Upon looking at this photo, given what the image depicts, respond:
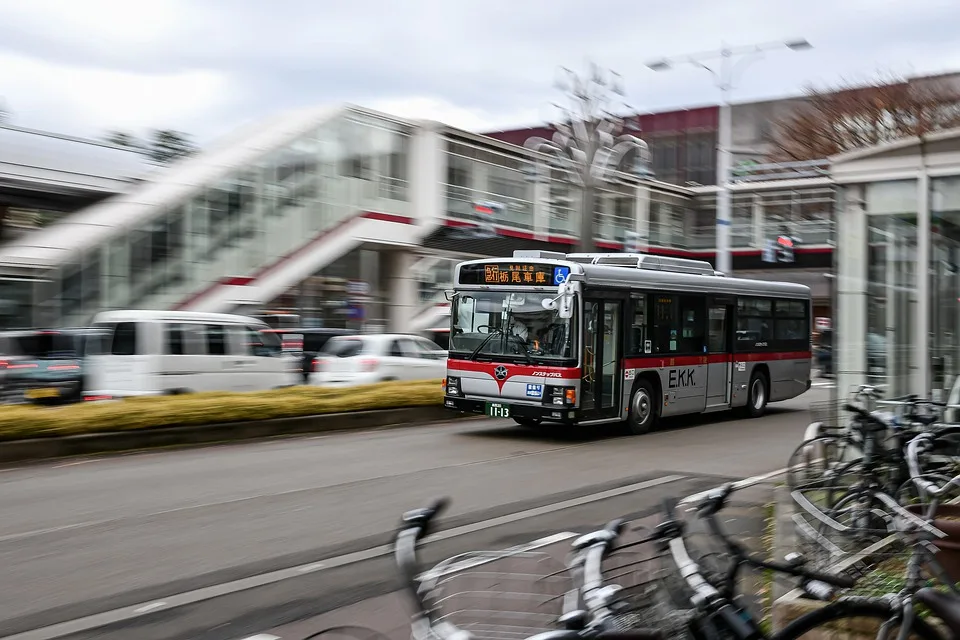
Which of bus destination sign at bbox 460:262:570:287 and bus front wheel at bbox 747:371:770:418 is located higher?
bus destination sign at bbox 460:262:570:287

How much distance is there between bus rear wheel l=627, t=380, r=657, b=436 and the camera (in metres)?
15.9

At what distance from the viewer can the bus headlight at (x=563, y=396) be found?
14.3 metres

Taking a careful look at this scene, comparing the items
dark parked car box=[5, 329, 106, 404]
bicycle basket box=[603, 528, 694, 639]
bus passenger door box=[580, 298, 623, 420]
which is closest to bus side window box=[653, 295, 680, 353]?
bus passenger door box=[580, 298, 623, 420]

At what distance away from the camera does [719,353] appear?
18312 millimetres

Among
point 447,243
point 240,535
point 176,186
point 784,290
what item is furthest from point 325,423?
point 447,243

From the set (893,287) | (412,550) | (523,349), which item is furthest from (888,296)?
(412,550)

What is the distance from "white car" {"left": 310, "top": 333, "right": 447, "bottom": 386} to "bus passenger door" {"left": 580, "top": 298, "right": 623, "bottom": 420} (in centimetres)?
594

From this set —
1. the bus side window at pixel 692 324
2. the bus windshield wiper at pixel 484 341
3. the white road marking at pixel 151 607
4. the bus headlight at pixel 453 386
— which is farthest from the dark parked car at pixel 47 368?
the white road marking at pixel 151 607

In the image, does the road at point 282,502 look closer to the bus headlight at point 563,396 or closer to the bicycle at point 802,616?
the bus headlight at point 563,396

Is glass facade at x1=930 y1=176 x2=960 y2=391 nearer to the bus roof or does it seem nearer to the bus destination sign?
the bus roof

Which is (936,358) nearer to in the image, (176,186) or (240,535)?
(240,535)

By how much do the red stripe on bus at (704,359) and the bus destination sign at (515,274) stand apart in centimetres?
202

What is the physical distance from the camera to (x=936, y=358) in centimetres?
1152

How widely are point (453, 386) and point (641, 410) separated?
10.5ft
